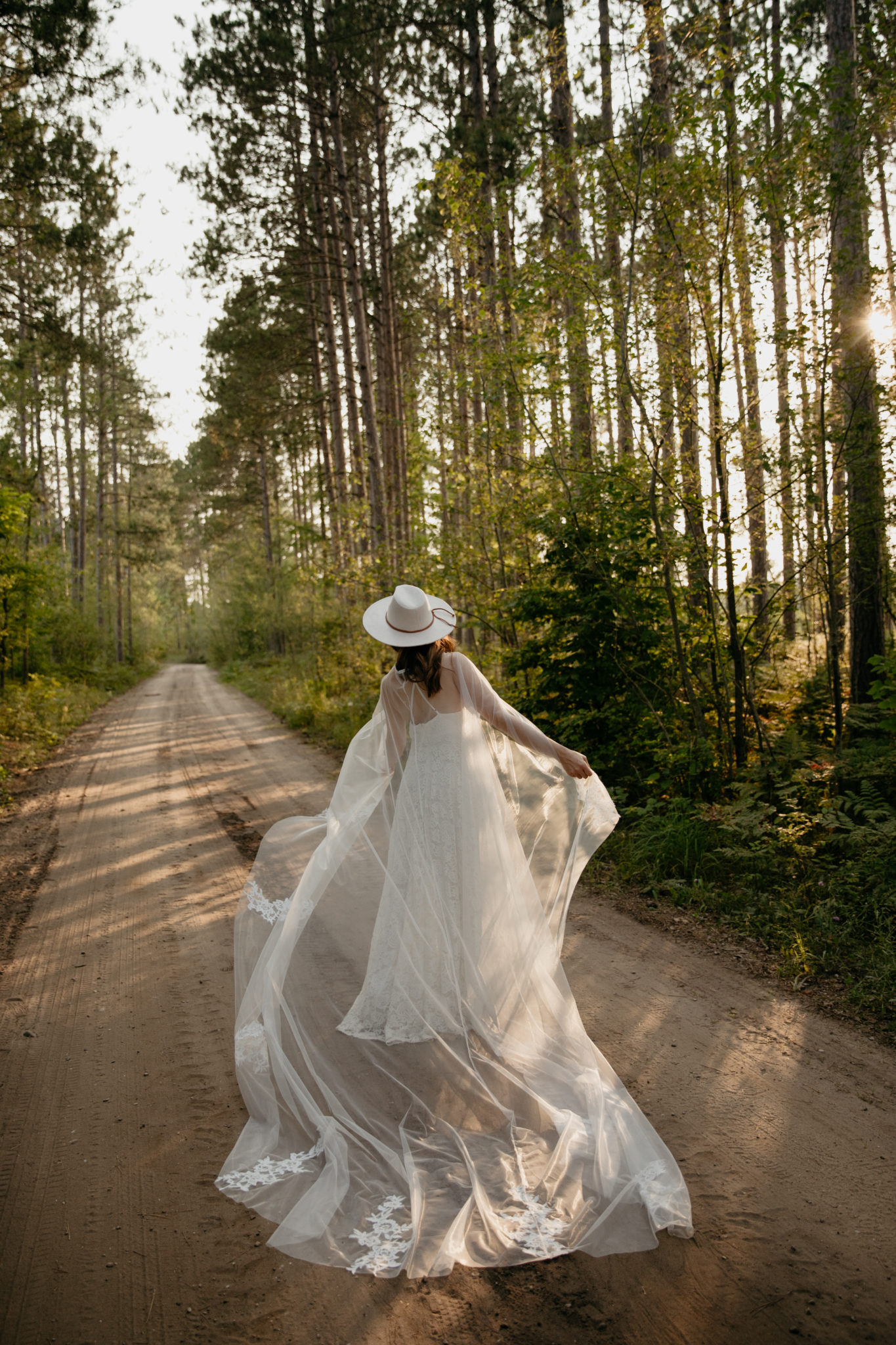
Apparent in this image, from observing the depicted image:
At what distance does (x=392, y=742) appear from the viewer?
4176 millimetres

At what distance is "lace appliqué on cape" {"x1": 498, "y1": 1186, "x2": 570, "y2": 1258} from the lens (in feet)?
8.18

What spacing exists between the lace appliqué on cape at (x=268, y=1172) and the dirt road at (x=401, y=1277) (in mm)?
74

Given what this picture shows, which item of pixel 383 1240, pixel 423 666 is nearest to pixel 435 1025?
pixel 383 1240

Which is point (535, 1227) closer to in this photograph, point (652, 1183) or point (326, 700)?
point (652, 1183)

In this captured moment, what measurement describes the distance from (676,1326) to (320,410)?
20.3 metres

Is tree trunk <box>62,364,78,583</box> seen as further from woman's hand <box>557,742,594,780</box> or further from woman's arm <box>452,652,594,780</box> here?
woman's hand <box>557,742,594,780</box>

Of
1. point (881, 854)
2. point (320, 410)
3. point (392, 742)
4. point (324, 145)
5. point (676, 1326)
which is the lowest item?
point (676, 1326)

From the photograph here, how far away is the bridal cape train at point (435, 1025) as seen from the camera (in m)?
2.64

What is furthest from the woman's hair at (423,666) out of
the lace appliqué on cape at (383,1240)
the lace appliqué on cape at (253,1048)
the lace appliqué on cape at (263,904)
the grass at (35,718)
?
the grass at (35,718)

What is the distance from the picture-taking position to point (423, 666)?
13.0 ft

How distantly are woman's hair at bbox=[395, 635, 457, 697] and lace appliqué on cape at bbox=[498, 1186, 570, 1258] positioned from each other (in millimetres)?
2195

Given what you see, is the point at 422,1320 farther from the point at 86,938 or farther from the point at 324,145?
the point at 324,145

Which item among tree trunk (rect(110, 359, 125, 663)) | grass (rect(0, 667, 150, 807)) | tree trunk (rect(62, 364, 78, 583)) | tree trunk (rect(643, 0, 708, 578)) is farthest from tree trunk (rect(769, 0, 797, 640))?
tree trunk (rect(110, 359, 125, 663))

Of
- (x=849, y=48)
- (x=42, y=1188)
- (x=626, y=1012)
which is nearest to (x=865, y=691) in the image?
(x=626, y=1012)
